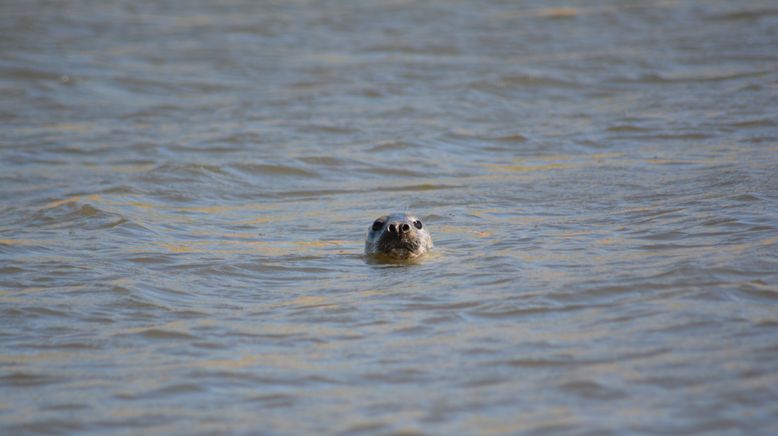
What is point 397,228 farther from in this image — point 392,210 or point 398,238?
point 392,210

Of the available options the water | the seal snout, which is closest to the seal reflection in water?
the seal snout

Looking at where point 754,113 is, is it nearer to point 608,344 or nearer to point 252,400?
point 608,344

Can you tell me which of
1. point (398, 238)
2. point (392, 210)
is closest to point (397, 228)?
point (398, 238)

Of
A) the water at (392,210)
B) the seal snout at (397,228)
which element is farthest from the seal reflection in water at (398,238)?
the water at (392,210)

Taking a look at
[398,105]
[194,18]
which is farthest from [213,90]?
[194,18]

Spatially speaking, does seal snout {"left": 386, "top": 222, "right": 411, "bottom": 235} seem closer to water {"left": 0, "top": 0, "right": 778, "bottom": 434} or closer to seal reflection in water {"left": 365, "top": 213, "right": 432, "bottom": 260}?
seal reflection in water {"left": 365, "top": 213, "right": 432, "bottom": 260}

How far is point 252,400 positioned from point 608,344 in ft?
5.69

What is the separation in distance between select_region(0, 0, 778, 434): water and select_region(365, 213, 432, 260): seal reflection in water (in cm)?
19

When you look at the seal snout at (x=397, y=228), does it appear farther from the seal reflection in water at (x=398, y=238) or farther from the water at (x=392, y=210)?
the water at (x=392, y=210)

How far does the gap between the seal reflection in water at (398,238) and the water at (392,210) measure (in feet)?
0.62

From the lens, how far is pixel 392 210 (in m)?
9.52

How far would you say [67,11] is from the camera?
20.7 metres

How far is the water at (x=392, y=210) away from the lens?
16.3 ft

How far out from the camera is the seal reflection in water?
7.80 metres
